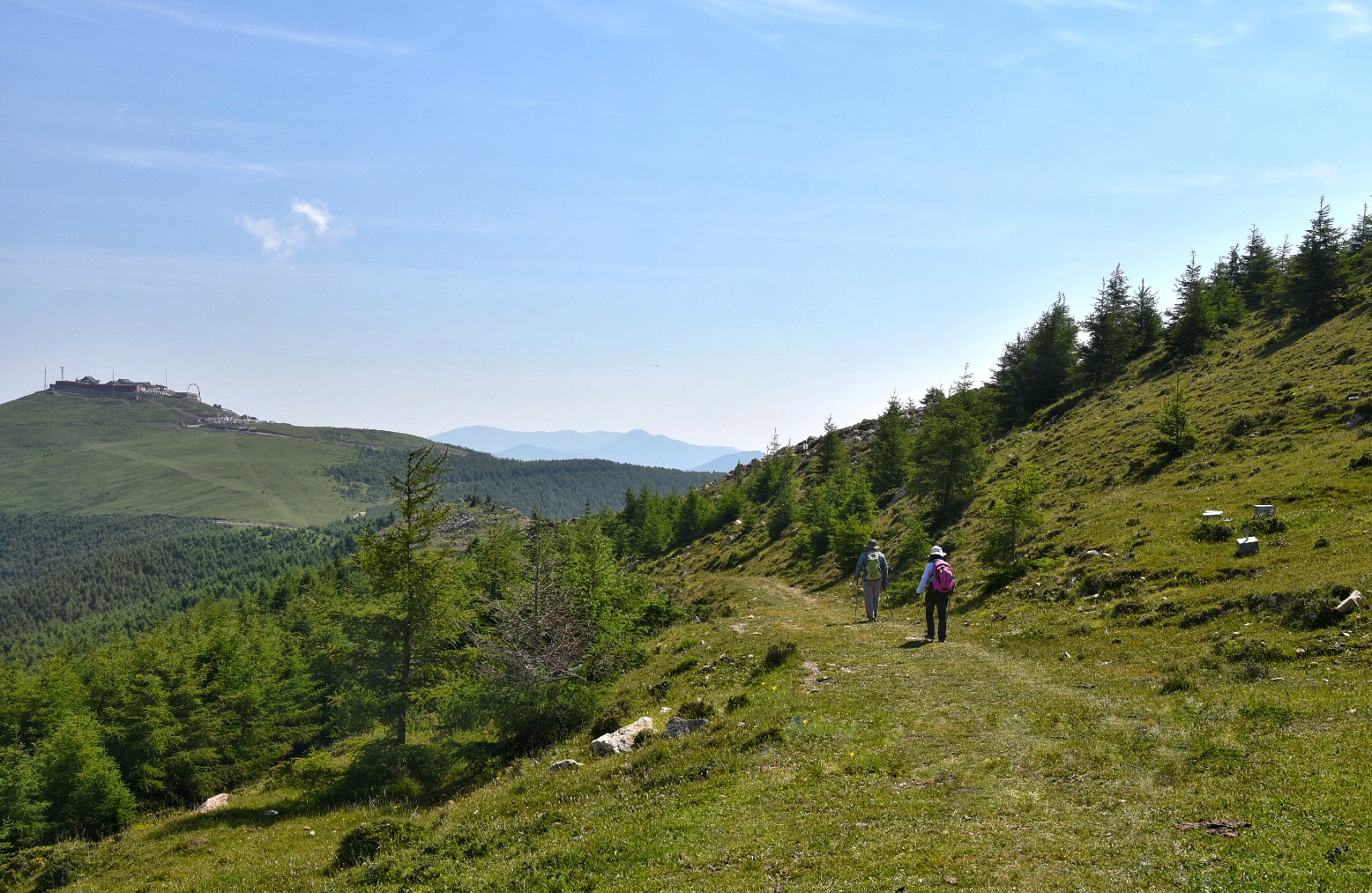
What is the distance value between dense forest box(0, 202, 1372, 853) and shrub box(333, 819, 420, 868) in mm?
7074

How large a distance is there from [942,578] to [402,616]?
21214mm

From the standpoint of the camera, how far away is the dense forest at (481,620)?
24.9 meters

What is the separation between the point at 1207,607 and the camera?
19875 millimetres

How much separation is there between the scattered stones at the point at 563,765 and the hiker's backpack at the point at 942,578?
1320 cm

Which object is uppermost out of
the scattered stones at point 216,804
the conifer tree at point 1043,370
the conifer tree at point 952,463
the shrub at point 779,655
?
the conifer tree at point 1043,370

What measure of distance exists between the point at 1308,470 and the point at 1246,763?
1053 inches

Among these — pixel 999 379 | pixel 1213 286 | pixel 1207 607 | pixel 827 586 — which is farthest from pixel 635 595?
pixel 1213 286

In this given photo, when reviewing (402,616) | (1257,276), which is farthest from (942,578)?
(1257,276)

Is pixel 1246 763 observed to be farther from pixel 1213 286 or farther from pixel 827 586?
pixel 1213 286

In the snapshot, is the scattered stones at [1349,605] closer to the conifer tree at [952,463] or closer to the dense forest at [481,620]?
the dense forest at [481,620]

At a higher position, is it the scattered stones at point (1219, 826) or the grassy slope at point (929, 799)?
the scattered stones at point (1219, 826)

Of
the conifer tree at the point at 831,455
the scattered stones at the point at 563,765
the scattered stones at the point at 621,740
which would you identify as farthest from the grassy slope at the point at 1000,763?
the conifer tree at the point at 831,455

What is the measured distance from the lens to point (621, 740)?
1841 centimetres

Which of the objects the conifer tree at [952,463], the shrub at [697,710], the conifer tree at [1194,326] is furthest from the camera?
the conifer tree at [1194,326]
